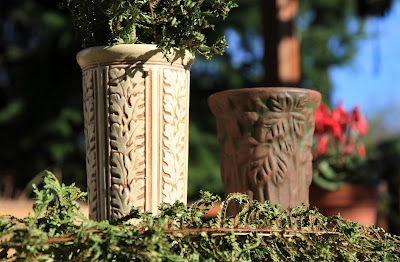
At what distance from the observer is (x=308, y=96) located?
1.38 meters

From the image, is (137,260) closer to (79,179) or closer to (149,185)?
(149,185)

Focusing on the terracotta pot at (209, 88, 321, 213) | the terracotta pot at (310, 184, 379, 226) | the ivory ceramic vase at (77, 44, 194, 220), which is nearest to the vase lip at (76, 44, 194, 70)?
the ivory ceramic vase at (77, 44, 194, 220)

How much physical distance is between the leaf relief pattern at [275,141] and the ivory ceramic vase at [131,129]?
0.99 ft

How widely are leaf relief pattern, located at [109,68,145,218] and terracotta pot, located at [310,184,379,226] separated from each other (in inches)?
68.6

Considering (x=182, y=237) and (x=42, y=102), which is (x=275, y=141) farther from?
(x=42, y=102)

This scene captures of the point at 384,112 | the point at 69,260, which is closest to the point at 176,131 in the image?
the point at 69,260

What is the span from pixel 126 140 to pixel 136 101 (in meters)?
0.12

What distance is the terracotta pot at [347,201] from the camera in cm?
261

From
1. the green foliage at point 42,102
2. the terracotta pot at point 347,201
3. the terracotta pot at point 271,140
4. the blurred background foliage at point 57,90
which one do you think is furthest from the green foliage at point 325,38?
the terracotta pot at point 271,140

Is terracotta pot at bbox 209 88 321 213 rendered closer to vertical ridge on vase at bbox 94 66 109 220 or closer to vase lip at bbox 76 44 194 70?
vase lip at bbox 76 44 194 70

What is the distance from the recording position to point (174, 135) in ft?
4.03

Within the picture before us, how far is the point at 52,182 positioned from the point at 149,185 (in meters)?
0.34

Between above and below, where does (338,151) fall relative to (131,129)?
below

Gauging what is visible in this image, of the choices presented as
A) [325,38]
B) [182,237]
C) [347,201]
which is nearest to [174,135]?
[182,237]
